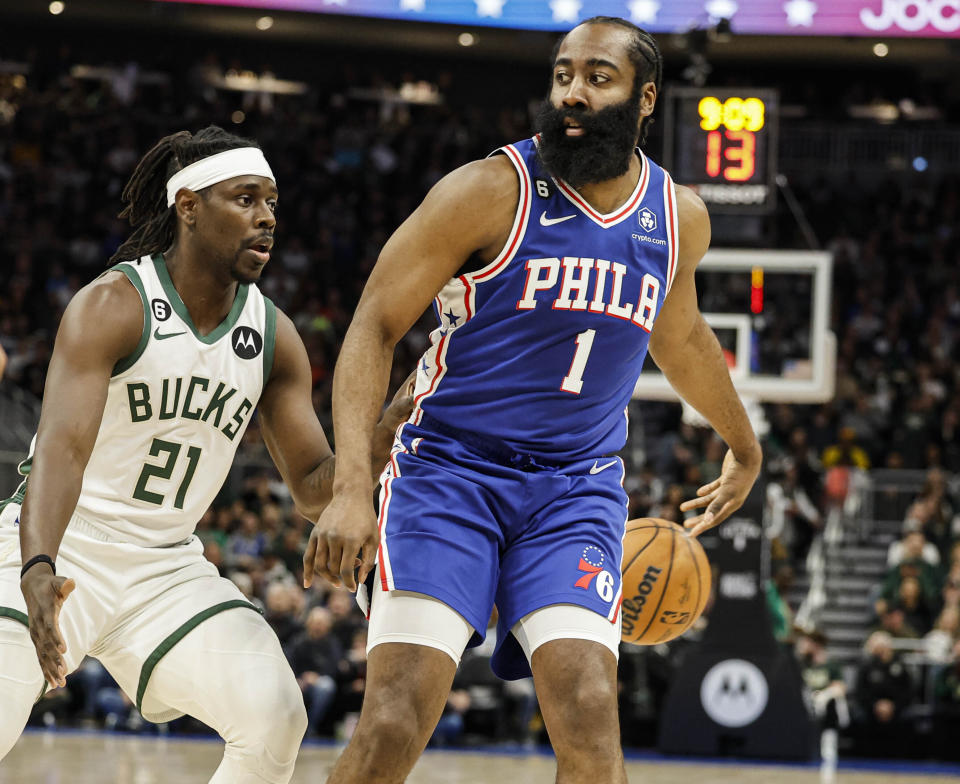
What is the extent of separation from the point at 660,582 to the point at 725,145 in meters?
6.39

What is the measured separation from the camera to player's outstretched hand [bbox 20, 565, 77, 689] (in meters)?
3.59

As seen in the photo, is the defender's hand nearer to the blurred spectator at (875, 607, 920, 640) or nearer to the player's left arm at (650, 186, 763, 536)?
the player's left arm at (650, 186, 763, 536)

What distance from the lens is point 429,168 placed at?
21266 mm

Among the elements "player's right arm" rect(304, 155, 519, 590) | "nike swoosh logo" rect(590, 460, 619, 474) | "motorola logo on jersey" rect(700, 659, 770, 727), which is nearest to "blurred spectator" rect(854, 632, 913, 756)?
"motorola logo on jersey" rect(700, 659, 770, 727)

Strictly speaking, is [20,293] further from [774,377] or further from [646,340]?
[646,340]

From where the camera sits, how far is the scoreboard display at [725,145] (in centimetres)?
1055

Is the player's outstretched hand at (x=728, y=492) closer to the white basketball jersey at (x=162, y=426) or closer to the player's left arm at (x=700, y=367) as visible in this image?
the player's left arm at (x=700, y=367)

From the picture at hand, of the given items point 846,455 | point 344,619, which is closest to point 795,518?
Result: point 846,455

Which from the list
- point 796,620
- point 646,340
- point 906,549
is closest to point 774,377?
point 906,549

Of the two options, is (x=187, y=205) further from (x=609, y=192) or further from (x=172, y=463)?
(x=609, y=192)

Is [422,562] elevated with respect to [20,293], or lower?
lower

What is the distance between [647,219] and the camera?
12.8 feet

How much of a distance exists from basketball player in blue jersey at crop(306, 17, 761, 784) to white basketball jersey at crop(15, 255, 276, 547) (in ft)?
2.03

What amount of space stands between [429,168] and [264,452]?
7077 millimetres
